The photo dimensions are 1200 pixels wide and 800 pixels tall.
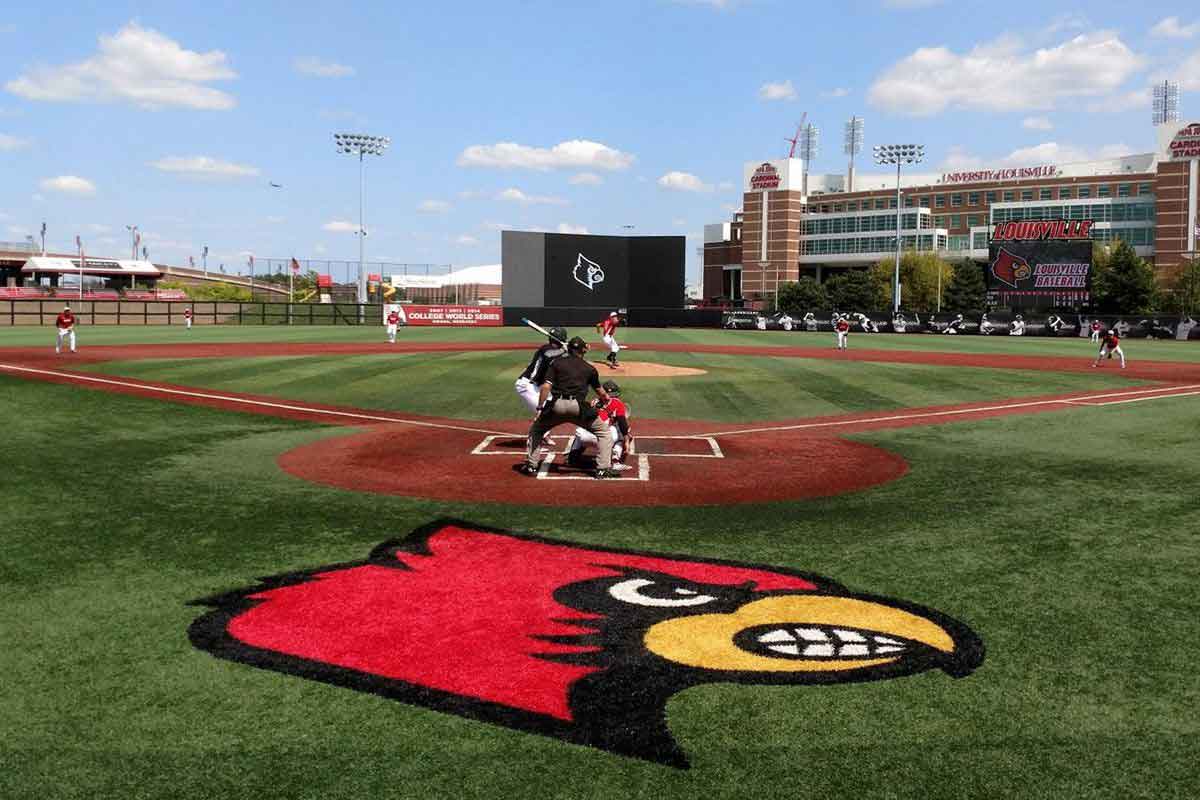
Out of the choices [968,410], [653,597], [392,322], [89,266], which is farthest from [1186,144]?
[89,266]

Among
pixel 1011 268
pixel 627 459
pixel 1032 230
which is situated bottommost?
pixel 627 459

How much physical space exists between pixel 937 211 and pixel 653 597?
14204cm

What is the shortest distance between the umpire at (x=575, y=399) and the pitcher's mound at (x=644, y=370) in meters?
13.0

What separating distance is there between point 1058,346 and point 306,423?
40.3 meters

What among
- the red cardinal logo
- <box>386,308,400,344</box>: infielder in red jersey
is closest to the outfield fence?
<box>386,308,400,344</box>: infielder in red jersey

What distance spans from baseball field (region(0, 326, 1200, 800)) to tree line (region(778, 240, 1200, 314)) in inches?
2924

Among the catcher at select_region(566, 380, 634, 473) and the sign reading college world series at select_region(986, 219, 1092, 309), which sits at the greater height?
the sign reading college world series at select_region(986, 219, 1092, 309)

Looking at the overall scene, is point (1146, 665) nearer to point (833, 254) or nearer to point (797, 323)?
point (797, 323)

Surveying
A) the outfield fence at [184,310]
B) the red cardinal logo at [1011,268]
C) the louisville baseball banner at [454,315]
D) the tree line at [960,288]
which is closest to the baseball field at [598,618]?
the louisville baseball banner at [454,315]

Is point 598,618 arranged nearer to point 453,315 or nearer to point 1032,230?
point 453,315

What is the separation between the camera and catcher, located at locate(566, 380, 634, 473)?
460 inches

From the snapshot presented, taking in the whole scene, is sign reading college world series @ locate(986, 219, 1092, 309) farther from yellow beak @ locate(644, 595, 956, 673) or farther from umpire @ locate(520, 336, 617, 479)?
yellow beak @ locate(644, 595, 956, 673)

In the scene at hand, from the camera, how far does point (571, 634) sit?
239 inches

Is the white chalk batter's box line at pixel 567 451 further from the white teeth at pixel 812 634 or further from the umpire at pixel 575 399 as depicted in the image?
the white teeth at pixel 812 634
